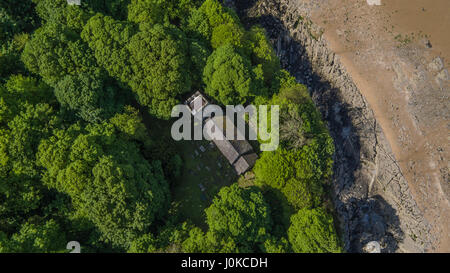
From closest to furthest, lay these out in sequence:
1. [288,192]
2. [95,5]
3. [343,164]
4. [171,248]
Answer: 1. [171,248]
2. [288,192]
3. [95,5]
4. [343,164]

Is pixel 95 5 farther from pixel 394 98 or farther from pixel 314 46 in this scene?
pixel 394 98

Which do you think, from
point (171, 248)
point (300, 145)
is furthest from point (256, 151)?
point (171, 248)

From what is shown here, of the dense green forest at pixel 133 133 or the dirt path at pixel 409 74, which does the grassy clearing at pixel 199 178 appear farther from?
the dirt path at pixel 409 74

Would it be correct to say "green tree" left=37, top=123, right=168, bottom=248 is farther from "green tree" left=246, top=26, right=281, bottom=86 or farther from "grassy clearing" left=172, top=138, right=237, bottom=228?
"green tree" left=246, top=26, right=281, bottom=86

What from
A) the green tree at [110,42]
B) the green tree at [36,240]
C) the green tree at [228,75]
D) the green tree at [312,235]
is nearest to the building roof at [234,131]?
the green tree at [228,75]

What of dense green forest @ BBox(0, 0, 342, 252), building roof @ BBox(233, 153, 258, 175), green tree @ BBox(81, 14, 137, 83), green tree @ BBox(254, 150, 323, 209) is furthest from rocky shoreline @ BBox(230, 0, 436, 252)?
green tree @ BBox(81, 14, 137, 83)

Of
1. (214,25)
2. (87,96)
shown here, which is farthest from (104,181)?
(214,25)
